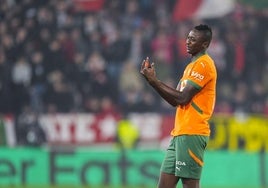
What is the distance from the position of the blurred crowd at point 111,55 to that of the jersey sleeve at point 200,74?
8.11 metres

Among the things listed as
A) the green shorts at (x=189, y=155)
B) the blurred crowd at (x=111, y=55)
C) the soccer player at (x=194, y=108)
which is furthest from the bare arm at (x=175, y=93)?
the blurred crowd at (x=111, y=55)

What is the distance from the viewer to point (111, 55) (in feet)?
52.4

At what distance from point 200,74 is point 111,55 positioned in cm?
926

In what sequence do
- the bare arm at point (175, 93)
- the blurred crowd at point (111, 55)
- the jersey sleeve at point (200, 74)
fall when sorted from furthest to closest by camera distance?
the blurred crowd at point (111, 55)
the jersey sleeve at point (200, 74)
the bare arm at point (175, 93)

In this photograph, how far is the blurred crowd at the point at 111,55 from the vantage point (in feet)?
50.7

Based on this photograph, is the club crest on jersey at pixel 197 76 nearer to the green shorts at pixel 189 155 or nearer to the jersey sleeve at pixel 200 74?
the jersey sleeve at pixel 200 74

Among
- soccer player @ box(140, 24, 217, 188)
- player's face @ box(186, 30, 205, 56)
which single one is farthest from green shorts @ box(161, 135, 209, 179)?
player's face @ box(186, 30, 205, 56)

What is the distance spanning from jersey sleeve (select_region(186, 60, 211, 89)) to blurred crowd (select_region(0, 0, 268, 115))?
8.11m

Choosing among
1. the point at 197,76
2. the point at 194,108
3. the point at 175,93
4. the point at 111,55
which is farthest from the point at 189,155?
the point at 111,55

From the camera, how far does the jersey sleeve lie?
6770 millimetres

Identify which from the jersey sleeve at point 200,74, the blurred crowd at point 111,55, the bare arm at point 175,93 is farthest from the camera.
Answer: the blurred crowd at point 111,55

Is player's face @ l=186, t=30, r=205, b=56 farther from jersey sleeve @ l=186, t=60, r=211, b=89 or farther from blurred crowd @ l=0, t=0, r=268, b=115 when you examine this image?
blurred crowd @ l=0, t=0, r=268, b=115

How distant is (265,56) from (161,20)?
2.17 m

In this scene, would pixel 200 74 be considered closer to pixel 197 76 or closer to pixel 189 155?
pixel 197 76
